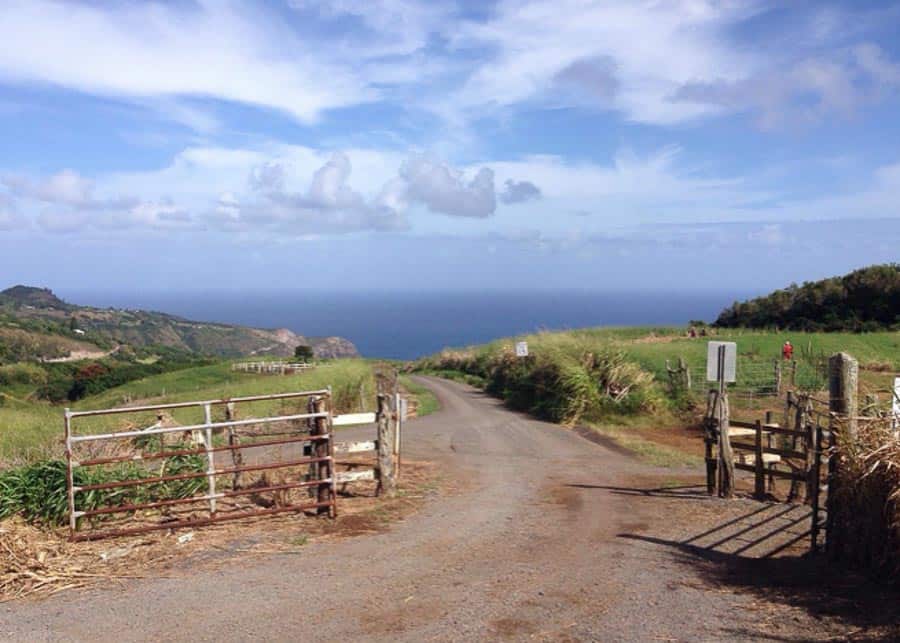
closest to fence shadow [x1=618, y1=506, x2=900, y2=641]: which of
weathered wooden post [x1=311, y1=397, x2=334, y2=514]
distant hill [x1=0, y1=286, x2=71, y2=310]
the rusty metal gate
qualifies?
weathered wooden post [x1=311, y1=397, x2=334, y2=514]

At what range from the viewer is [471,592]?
24.9ft

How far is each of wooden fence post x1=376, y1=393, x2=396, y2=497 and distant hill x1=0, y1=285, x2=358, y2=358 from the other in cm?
10618

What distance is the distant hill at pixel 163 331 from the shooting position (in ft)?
421

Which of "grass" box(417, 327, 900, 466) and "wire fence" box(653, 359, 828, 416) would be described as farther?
"wire fence" box(653, 359, 828, 416)

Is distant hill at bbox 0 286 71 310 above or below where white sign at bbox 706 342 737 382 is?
above

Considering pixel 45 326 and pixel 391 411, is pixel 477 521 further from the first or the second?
pixel 45 326

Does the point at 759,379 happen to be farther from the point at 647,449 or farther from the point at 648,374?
the point at 647,449

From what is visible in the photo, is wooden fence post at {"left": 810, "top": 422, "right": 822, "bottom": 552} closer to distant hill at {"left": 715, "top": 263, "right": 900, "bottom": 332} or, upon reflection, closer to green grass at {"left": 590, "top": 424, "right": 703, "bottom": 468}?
green grass at {"left": 590, "top": 424, "right": 703, "bottom": 468}

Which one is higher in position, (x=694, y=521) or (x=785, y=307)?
(x=785, y=307)

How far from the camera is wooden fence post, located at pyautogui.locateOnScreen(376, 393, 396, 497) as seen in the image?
11836 mm

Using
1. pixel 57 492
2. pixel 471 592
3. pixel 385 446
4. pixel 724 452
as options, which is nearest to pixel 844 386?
pixel 724 452

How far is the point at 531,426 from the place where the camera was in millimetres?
23969

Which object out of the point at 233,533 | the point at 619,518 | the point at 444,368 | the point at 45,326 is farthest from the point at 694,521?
the point at 45,326

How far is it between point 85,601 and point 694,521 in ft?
25.7
